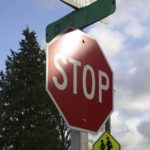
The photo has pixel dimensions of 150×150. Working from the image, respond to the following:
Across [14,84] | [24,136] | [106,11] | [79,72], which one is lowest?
[79,72]

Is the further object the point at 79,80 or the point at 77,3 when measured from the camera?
the point at 77,3

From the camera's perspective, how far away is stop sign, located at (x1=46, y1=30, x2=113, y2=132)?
475 cm

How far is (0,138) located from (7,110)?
245 centimetres

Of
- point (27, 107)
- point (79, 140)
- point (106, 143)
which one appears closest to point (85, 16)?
point (79, 140)

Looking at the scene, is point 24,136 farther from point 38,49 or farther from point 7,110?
point 38,49

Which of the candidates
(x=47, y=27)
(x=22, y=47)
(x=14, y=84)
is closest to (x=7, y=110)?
(x=14, y=84)

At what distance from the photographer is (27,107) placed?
49500mm

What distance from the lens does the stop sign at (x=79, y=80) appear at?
4.75 m

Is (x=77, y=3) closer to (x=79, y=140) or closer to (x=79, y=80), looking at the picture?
(x=79, y=80)

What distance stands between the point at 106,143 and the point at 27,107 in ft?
100

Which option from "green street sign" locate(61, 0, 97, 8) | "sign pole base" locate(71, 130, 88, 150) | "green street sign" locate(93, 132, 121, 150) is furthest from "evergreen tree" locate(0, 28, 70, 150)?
"sign pole base" locate(71, 130, 88, 150)

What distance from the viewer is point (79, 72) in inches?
195

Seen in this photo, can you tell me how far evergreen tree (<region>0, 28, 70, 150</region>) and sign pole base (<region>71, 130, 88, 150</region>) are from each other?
41.6m

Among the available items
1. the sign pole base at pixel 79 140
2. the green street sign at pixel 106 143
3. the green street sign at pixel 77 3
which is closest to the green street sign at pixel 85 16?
the green street sign at pixel 77 3
